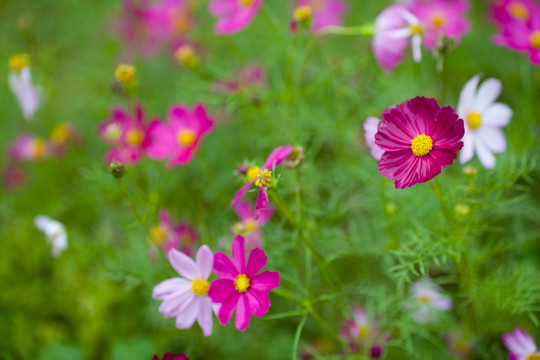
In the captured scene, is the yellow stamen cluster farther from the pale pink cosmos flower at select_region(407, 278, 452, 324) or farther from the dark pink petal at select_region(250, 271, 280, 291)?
the pale pink cosmos flower at select_region(407, 278, 452, 324)

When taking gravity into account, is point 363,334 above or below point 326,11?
below

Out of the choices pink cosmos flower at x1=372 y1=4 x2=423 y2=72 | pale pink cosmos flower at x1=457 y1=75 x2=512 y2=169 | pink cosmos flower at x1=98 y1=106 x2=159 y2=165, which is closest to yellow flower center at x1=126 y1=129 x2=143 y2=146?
pink cosmos flower at x1=98 y1=106 x2=159 y2=165

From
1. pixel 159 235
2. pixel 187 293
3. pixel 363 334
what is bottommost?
pixel 363 334

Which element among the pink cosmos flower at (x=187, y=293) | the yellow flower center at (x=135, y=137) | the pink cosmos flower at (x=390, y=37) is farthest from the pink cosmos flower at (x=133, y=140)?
the pink cosmos flower at (x=390, y=37)

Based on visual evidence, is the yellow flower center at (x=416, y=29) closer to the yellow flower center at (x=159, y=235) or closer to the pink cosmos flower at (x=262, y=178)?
the pink cosmos flower at (x=262, y=178)

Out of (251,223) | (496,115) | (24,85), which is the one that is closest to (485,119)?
(496,115)

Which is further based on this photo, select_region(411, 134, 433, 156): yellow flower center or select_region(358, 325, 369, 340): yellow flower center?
select_region(358, 325, 369, 340): yellow flower center

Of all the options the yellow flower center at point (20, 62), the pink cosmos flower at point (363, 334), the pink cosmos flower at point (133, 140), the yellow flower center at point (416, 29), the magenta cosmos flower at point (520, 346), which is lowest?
the pink cosmos flower at point (363, 334)

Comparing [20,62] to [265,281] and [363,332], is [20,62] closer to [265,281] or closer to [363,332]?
[265,281]
